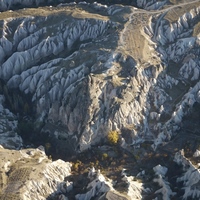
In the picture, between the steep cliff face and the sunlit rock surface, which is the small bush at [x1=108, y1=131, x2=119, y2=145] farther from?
the sunlit rock surface

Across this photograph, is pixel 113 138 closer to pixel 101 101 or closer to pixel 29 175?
pixel 101 101

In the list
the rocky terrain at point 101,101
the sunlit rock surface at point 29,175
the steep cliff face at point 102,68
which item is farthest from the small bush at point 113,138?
the sunlit rock surface at point 29,175

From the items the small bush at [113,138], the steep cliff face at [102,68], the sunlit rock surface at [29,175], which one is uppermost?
the steep cliff face at [102,68]

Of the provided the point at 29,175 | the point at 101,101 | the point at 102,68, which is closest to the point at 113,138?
the point at 101,101

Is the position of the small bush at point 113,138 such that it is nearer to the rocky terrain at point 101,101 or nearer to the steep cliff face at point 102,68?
the rocky terrain at point 101,101

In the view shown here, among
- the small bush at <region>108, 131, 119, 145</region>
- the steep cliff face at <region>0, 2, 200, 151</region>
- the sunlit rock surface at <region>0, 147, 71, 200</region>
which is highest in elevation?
the steep cliff face at <region>0, 2, 200, 151</region>

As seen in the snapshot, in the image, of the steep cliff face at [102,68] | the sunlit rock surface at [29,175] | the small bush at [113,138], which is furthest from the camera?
the steep cliff face at [102,68]

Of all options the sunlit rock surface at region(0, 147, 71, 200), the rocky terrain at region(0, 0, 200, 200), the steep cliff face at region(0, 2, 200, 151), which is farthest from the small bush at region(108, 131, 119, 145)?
the sunlit rock surface at region(0, 147, 71, 200)

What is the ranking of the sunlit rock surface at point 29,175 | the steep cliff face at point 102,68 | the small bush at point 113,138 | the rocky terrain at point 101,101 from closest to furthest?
the sunlit rock surface at point 29,175, the rocky terrain at point 101,101, the small bush at point 113,138, the steep cliff face at point 102,68

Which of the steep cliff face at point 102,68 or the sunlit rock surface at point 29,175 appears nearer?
the sunlit rock surface at point 29,175
